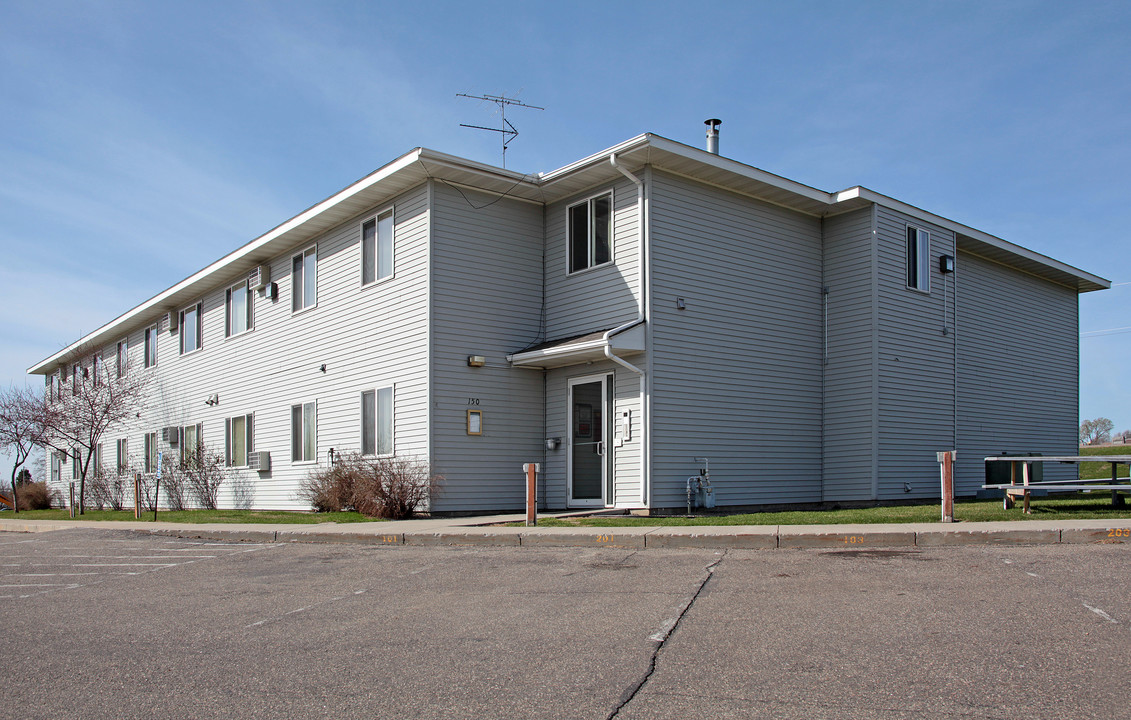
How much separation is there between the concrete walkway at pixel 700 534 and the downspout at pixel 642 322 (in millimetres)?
2244

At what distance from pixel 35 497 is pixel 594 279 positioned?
26.3 meters

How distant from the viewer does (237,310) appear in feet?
81.2

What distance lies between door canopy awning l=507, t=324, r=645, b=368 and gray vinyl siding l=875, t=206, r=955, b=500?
5.32m

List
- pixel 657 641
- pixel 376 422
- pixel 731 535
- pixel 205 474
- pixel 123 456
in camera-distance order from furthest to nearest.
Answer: pixel 123 456, pixel 205 474, pixel 376 422, pixel 731 535, pixel 657 641

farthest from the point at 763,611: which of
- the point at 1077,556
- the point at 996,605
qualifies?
the point at 1077,556

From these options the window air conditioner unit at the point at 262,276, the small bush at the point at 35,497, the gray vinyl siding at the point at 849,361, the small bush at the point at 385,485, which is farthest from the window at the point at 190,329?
the gray vinyl siding at the point at 849,361

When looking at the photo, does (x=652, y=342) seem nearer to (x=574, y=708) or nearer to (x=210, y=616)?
(x=210, y=616)

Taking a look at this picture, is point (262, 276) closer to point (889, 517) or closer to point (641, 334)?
point (641, 334)

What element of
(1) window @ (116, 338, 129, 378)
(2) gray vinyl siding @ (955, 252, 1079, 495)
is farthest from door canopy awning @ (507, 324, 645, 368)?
(1) window @ (116, 338, 129, 378)

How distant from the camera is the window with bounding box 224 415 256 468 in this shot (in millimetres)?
23375

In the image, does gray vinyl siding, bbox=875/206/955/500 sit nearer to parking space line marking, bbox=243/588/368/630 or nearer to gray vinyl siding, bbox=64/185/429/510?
gray vinyl siding, bbox=64/185/429/510

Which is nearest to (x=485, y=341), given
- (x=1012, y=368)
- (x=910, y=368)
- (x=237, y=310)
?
(x=910, y=368)

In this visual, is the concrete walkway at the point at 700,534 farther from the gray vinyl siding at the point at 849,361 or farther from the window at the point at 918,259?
the window at the point at 918,259

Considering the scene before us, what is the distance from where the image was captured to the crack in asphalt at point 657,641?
4.85m
